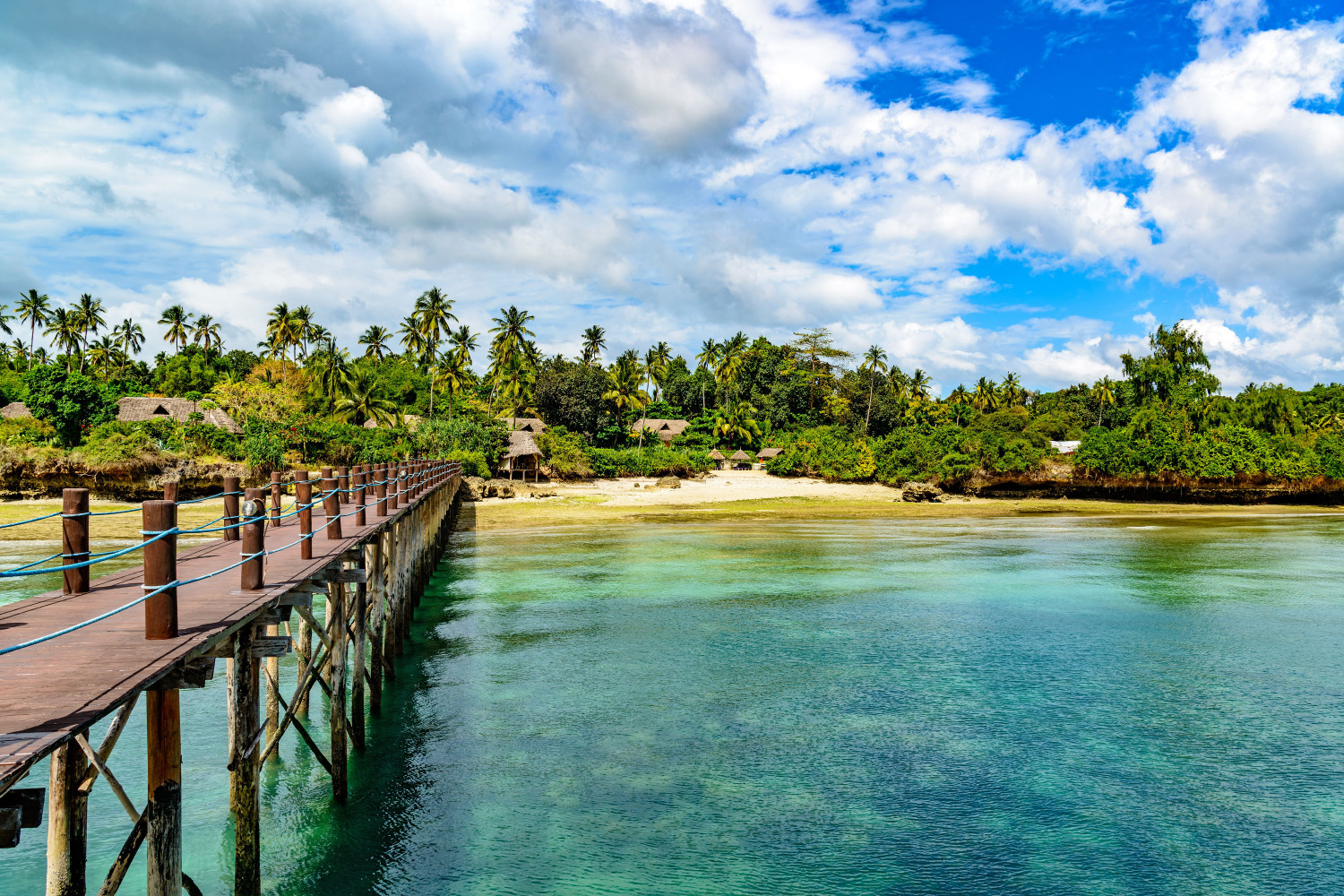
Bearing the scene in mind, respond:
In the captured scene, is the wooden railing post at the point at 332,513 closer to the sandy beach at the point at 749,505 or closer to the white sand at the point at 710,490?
the sandy beach at the point at 749,505

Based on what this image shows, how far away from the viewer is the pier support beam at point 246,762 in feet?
25.5

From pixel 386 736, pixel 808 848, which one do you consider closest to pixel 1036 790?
pixel 808 848

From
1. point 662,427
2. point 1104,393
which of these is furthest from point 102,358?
point 1104,393

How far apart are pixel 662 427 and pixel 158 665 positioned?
81.8 m

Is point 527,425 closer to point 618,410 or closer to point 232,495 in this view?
point 618,410

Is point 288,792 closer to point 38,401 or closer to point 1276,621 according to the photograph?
point 1276,621

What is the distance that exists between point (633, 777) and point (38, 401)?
172 feet

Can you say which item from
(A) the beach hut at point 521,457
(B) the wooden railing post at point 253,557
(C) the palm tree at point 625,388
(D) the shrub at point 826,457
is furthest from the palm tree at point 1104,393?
(B) the wooden railing post at point 253,557

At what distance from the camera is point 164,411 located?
189 feet

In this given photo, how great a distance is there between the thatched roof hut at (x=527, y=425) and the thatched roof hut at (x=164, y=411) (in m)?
19.6

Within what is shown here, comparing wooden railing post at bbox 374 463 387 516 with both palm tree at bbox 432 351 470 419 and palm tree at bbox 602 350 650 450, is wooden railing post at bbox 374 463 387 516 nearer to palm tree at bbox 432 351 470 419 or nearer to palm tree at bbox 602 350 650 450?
palm tree at bbox 432 351 470 419

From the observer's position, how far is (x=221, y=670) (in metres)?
16.1

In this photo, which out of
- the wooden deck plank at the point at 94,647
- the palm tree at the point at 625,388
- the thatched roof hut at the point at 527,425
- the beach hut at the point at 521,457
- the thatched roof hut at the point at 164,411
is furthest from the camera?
the palm tree at the point at 625,388

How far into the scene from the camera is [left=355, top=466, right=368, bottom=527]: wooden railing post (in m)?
13.8
